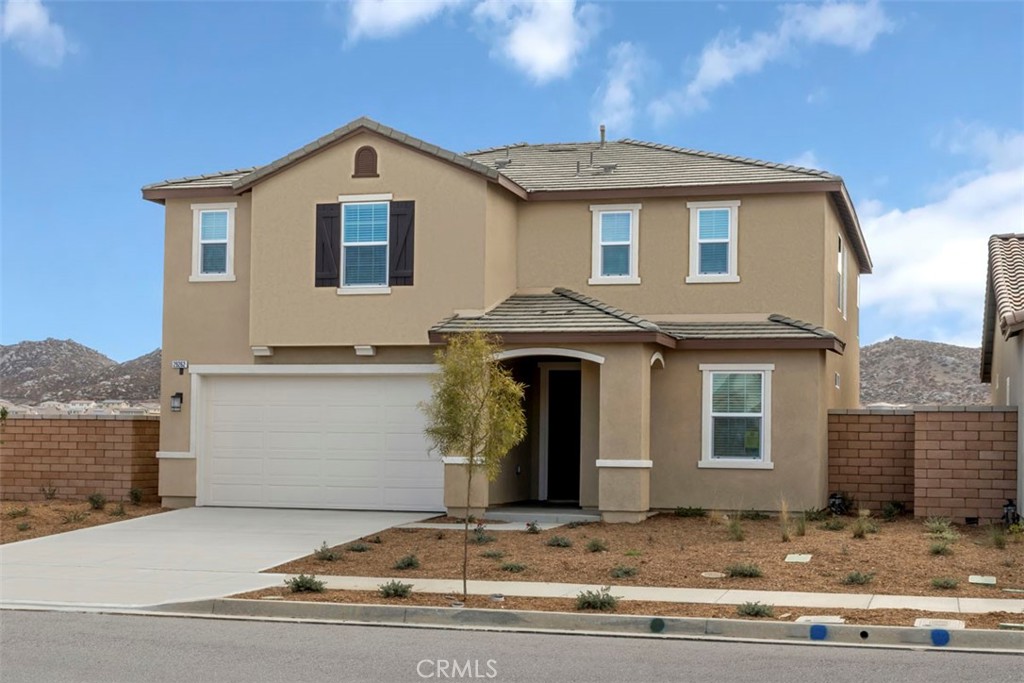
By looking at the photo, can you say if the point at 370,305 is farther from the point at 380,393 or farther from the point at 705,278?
the point at 705,278

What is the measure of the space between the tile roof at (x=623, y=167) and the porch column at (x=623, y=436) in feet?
12.9

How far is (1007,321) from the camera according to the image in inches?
751

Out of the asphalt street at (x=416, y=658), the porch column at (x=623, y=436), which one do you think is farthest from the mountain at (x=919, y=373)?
the asphalt street at (x=416, y=658)

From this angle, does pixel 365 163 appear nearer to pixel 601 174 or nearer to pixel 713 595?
pixel 601 174

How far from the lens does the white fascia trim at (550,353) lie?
2131 cm

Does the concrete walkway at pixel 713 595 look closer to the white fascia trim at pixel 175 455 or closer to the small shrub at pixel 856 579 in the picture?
the small shrub at pixel 856 579

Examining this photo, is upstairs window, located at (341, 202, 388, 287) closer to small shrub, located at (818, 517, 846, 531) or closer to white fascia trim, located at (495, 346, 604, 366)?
white fascia trim, located at (495, 346, 604, 366)

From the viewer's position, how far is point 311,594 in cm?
1435

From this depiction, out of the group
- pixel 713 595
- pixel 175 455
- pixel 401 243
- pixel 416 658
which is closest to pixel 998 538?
pixel 713 595

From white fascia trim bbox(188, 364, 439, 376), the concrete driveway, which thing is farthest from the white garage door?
the concrete driveway

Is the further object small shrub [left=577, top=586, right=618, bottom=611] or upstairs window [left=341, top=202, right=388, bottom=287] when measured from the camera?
upstairs window [left=341, top=202, right=388, bottom=287]

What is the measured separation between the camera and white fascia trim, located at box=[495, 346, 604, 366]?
21.3m

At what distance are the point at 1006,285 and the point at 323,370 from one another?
39.0ft

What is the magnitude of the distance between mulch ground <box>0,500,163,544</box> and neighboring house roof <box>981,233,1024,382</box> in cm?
1503
